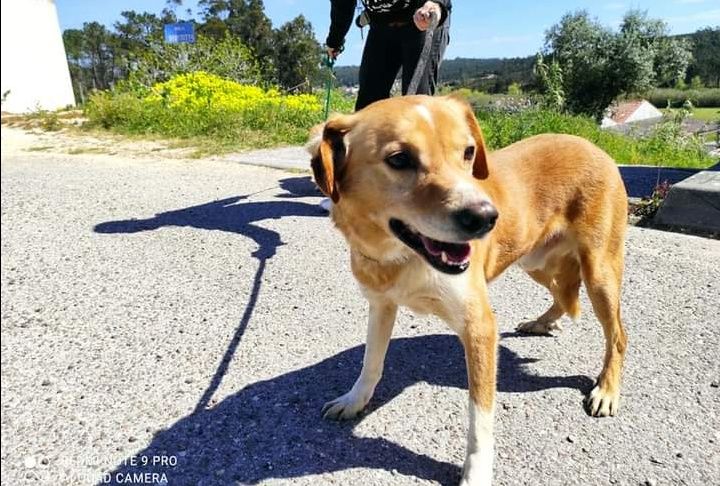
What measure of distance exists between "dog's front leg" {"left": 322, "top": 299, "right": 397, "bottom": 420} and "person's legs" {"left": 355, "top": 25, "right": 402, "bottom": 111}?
2.43 m

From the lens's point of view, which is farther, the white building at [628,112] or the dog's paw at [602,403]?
the white building at [628,112]

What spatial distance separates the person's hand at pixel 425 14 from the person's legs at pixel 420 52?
216 millimetres

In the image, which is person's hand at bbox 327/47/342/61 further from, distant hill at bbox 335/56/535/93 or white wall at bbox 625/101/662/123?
white wall at bbox 625/101/662/123

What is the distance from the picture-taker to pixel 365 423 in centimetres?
237

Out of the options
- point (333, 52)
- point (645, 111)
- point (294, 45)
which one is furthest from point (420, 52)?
point (645, 111)

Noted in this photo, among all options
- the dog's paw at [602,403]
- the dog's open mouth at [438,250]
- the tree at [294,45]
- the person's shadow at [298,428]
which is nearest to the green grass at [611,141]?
the person's shadow at [298,428]

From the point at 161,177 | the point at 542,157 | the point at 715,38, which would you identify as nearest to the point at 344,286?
the point at 542,157

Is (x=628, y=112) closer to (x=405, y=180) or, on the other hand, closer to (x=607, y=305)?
(x=607, y=305)

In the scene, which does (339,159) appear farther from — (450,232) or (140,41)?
(140,41)

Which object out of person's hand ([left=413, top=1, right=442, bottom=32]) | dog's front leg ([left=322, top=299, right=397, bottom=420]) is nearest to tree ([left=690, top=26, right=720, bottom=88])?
person's hand ([left=413, top=1, right=442, bottom=32])

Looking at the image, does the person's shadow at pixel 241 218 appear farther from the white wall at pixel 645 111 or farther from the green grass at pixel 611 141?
the white wall at pixel 645 111

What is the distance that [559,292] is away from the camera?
114 inches

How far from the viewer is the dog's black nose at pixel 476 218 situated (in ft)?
5.77

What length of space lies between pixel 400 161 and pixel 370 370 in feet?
3.44
